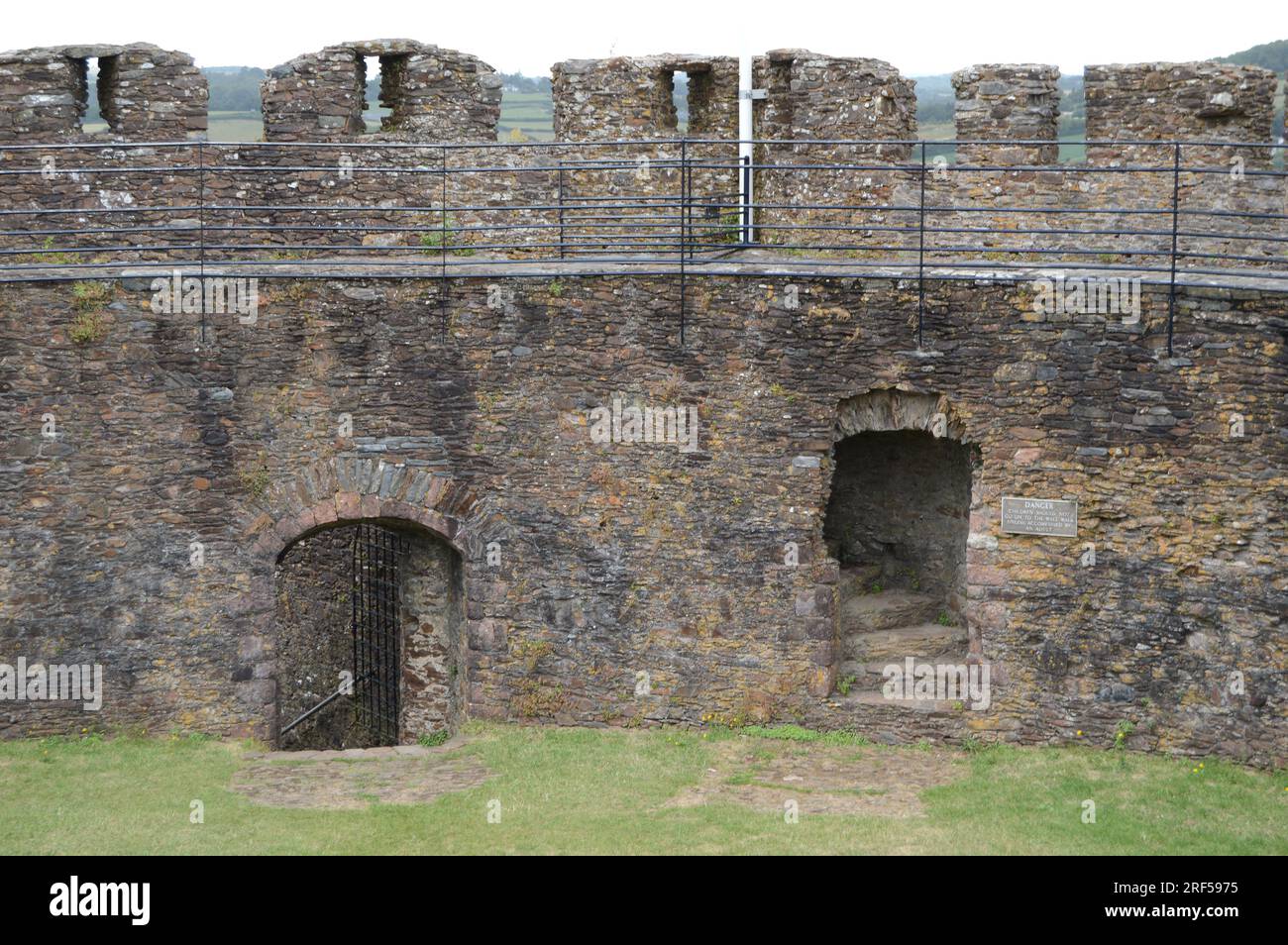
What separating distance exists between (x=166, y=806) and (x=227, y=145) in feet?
20.9

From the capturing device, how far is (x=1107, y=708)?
13.8m

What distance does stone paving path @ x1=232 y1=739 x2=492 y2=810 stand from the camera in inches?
531

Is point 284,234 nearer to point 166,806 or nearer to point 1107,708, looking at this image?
point 166,806

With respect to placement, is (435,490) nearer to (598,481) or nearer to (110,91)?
(598,481)

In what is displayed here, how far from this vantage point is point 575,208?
14773 mm

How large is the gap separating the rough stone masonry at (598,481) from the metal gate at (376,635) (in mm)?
3292

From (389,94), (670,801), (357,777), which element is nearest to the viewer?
(670,801)

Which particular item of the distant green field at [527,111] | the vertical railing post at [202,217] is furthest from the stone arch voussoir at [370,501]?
the distant green field at [527,111]

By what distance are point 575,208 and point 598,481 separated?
2.36 m

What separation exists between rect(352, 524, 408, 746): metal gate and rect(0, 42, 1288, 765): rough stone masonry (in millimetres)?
3292

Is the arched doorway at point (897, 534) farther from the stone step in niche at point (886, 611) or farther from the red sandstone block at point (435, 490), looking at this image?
the red sandstone block at point (435, 490)

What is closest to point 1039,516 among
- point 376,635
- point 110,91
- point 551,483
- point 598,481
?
point 598,481

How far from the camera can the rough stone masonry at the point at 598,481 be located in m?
14.0

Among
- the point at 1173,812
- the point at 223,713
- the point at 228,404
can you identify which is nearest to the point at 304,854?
the point at 223,713
